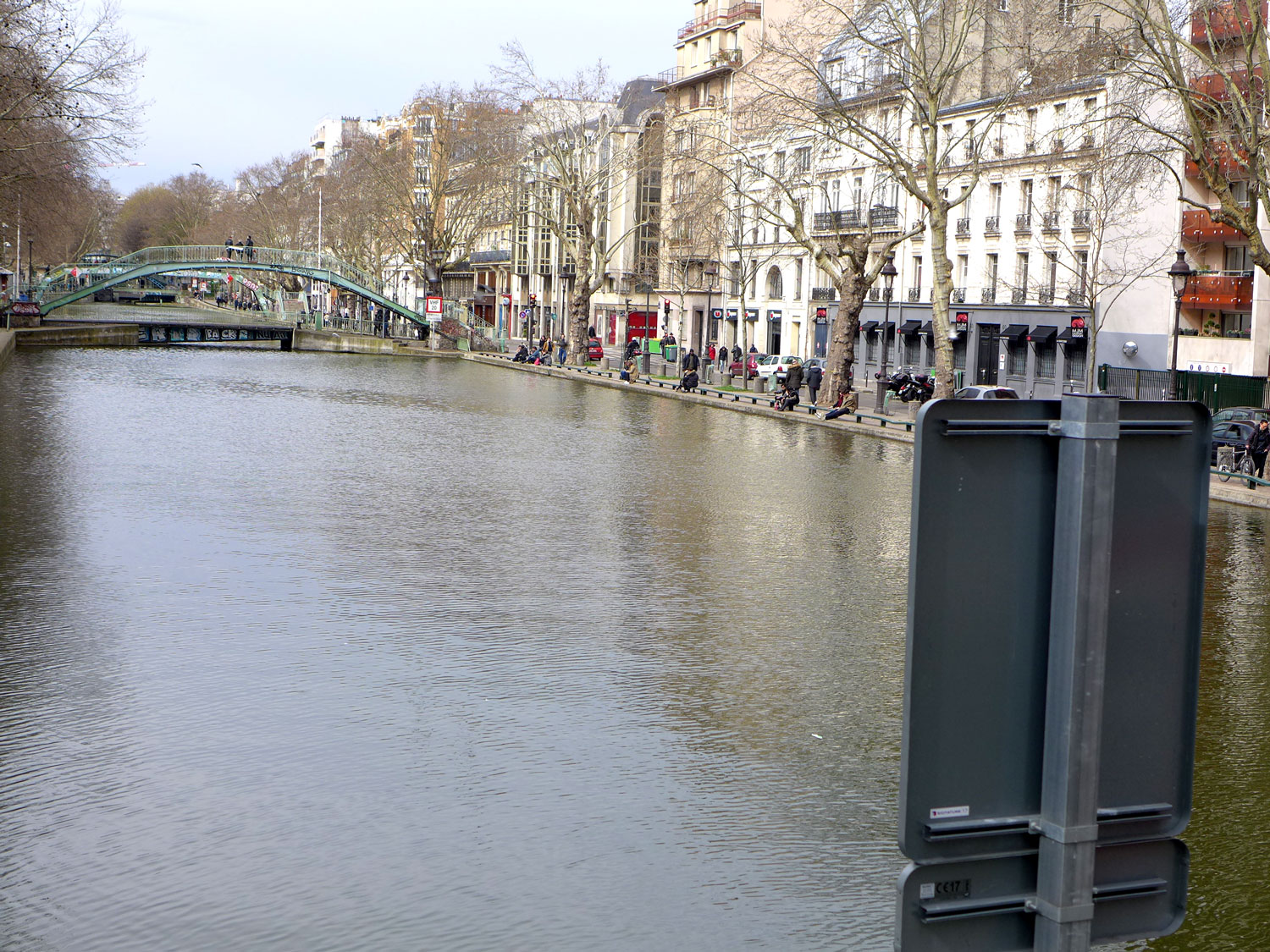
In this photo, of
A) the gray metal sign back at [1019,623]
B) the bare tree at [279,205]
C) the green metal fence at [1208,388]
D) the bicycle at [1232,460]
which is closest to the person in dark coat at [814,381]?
the green metal fence at [1208,388]

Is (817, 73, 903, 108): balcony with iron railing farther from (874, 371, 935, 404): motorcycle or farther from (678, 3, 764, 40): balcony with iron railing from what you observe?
(678, 3, 764, 40): balcony with iron railing

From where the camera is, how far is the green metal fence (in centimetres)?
3941

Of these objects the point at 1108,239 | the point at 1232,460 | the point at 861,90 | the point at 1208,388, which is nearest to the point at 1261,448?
the point at 1232,460

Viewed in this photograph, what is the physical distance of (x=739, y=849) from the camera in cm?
648

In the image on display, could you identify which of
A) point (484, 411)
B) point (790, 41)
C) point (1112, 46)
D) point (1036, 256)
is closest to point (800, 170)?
point (1036, 256)

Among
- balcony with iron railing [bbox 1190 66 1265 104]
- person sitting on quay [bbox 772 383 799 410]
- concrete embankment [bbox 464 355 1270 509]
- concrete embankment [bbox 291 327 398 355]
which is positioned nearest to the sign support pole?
concrete embankment [bbox 464 355 1270 509]

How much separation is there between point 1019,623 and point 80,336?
7278 cm

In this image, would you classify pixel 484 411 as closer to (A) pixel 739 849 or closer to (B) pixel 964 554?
(A) pixel 739 849

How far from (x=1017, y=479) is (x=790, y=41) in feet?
114

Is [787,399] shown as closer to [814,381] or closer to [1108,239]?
[814,381]

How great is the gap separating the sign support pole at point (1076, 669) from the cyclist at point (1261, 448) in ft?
77.2

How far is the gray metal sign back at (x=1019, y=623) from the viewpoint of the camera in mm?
2502

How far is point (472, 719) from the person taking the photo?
833cm

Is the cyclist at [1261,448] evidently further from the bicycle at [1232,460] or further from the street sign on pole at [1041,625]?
the street sign on pole at [1041,625]
